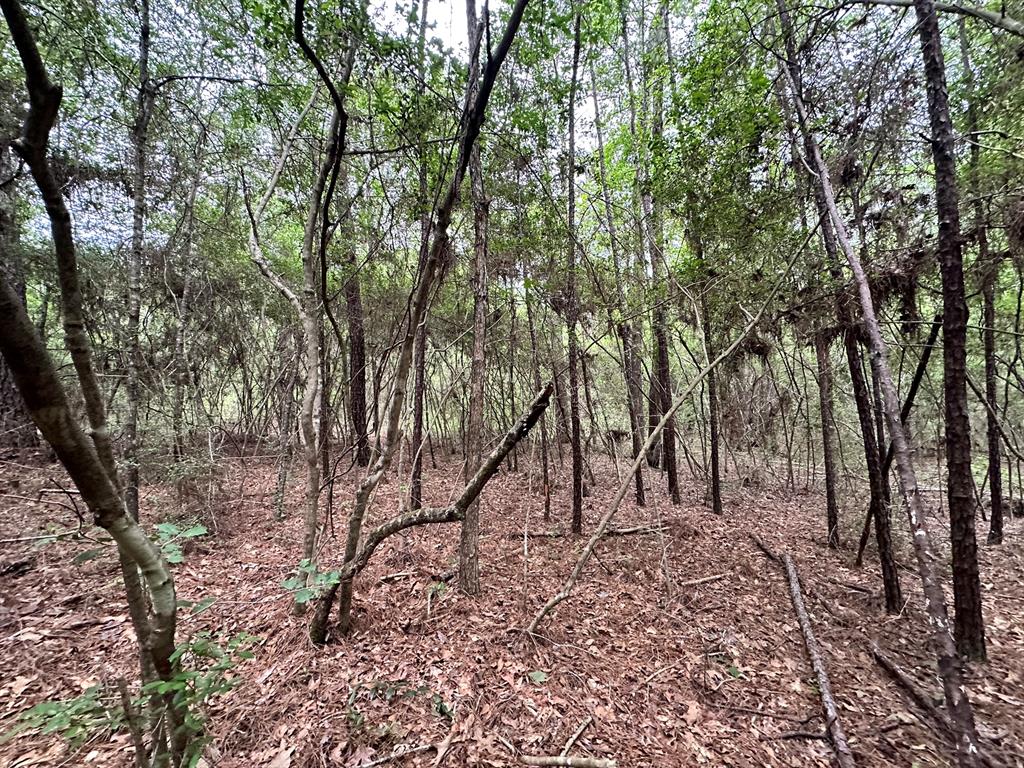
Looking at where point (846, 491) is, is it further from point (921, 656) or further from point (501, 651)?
point (501, 651)

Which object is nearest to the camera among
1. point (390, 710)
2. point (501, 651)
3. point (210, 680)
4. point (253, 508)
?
point (210, 680)

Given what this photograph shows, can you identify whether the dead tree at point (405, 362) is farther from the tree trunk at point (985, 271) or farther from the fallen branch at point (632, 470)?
the tree trunk at point (985, 271)

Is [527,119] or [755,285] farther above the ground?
[527,119]

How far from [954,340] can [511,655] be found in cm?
423

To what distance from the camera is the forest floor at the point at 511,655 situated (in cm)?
247

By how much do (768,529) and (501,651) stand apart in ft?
17.3

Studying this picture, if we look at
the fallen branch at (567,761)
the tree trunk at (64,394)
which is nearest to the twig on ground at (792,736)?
the fallen branch at (567,761)

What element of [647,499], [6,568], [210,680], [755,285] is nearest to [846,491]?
[647,499]

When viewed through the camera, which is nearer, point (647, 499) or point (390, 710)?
point (390, 710)

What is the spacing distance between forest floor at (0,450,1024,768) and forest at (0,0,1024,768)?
0.03 m

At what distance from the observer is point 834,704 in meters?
2.89

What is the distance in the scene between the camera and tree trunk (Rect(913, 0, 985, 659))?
114 inches

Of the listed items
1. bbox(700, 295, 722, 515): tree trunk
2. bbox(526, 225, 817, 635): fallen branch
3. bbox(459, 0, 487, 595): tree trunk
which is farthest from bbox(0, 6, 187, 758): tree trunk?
bbox(700, 295, 722, 515): tree trunk

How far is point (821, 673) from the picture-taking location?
3129mm
